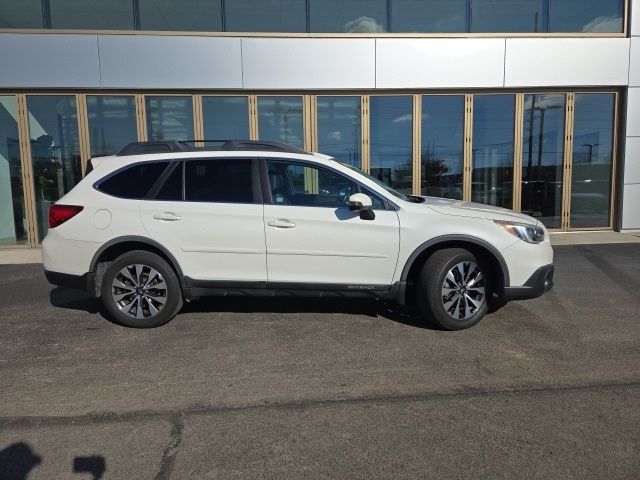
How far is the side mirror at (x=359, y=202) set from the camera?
445cm

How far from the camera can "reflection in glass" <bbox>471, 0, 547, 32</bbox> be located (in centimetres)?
1008

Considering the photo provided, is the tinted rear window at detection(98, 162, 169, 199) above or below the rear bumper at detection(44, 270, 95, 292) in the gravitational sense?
above

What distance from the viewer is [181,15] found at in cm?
969

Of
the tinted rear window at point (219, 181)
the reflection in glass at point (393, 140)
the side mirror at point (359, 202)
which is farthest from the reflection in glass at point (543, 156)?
the tinted rear window at point (219, 181)

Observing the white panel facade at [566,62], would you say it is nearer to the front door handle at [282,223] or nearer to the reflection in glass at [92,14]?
the front door handle at [282,223]

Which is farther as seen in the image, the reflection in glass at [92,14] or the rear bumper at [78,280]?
the reflection in glass at [92,14]

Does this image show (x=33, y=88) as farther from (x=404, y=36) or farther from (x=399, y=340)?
(x=399, y=340)

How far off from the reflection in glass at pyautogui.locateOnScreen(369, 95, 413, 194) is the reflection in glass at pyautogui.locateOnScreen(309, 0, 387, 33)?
149cm

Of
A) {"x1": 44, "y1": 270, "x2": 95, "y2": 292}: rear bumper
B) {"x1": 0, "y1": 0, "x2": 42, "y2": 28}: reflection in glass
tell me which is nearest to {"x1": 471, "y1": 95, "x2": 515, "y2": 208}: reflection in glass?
{"x1": 44, "y1": 270, "x2": 95, "y2": 292}: rear bumper

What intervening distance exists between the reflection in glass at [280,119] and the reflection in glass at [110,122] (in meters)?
2.71

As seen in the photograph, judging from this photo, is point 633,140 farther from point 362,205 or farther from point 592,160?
point 362,205

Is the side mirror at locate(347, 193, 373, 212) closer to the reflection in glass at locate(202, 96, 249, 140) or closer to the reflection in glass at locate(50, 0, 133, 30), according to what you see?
the reflection in glass at locate(202, 96, 249, 140)

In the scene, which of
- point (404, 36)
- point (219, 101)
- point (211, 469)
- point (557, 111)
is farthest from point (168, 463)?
point (557, 111)

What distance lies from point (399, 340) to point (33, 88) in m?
9.23
